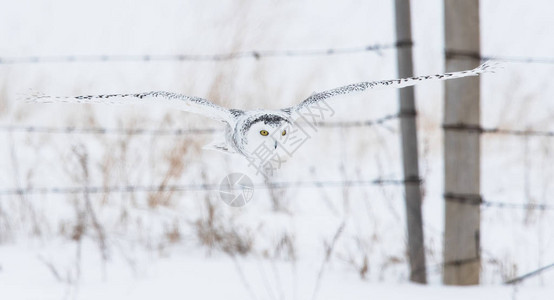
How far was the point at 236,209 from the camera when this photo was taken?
358 centimetres

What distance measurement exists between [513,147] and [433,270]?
2702 mm

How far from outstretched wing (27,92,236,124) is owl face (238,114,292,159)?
0.03 meters

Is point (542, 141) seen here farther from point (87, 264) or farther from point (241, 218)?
point (87, 264)

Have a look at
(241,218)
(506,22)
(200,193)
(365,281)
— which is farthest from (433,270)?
(506,22)

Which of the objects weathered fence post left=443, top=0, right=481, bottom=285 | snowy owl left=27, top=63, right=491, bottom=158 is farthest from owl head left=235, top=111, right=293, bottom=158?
weathered fence post left=443, top=0, right=481, bottom=285

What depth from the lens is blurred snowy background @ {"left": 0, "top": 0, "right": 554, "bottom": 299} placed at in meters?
2.67

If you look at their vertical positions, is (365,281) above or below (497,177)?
below

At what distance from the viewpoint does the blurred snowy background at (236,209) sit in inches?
105

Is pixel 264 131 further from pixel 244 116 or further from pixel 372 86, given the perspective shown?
pixel 372 86

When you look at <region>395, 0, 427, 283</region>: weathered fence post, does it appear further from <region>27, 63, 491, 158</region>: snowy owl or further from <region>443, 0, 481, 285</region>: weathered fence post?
<region>27, 63, 491, 158</region>: snowy owl

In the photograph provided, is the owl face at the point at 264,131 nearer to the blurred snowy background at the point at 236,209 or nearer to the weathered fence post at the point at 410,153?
the blurred snowy background at the point at 236,209

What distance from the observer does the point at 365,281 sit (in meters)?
2.82

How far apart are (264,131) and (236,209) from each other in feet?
9.71

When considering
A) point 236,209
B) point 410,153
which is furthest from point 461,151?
point 236,209
